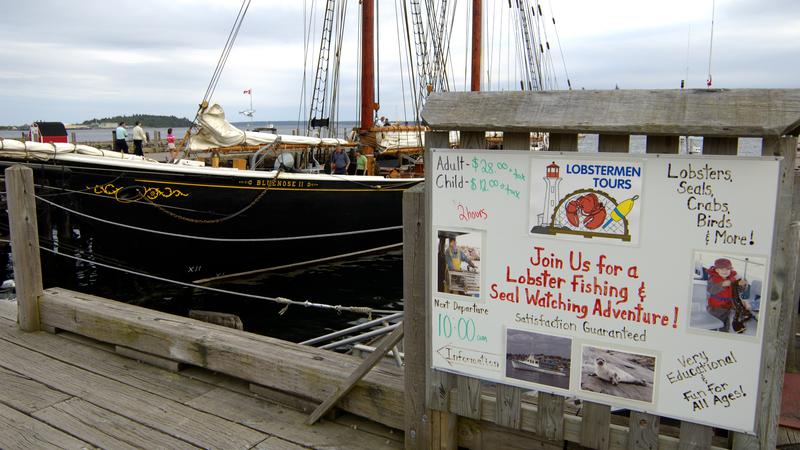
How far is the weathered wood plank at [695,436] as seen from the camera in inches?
88.0

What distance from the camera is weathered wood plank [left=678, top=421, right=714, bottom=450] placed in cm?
224

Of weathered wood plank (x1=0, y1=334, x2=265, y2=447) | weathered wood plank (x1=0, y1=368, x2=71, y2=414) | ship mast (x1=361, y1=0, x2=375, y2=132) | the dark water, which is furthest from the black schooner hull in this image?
weathered wood plank (x1=0, y1=368, x2=71, y2=414)

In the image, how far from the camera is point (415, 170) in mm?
17859

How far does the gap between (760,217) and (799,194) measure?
0.51 ft

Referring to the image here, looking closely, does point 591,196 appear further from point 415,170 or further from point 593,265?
point 415,170

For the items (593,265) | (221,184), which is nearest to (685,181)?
(593,265)

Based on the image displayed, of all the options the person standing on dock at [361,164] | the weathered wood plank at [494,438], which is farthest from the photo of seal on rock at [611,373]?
the person standing on dock at [361,164]

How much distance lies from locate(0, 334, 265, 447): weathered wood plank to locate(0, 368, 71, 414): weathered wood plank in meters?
0.05

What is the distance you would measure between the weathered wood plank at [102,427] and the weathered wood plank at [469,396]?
4.65ft

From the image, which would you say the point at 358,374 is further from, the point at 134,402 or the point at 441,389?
the point at 134,402

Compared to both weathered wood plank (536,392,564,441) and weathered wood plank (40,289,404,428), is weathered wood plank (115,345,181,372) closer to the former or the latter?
weathered wood plank (40,289,404,428)

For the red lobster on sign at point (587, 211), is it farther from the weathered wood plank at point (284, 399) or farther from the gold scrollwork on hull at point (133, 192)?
the gold scrollwork on hull at point (133, 192)

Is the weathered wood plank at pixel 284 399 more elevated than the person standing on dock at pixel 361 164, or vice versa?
the person standing on dock at pixel 361 164

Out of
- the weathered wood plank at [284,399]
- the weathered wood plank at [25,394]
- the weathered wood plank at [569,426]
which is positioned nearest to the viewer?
the weathered wood plank at [569,426]
